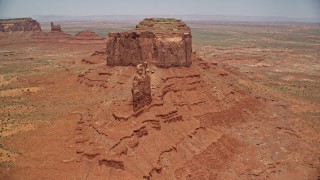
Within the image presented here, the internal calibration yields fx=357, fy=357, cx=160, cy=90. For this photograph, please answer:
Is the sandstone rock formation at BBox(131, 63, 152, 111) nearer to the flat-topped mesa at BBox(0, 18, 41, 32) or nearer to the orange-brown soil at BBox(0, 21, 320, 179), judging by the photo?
the orange-brown soil at BBox(0, 21, 320, 179)

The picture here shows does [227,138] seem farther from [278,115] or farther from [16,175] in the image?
[16,175]

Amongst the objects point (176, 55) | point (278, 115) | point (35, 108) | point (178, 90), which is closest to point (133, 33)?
point (176, 55)

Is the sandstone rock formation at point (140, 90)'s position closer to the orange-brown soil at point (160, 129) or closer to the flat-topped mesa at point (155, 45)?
the orange-brown soil at point (160, 129)

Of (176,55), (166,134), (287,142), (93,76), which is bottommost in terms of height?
(287,142)

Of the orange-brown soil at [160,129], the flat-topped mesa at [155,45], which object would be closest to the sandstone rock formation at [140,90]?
the orange-brown soil at [160,129]

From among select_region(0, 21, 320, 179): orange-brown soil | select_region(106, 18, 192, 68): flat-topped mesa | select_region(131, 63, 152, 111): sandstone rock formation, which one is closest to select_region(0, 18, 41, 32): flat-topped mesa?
select_region(0, 21, 320, 179): orange-brown soil

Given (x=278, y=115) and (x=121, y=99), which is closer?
(x=121, y=99)

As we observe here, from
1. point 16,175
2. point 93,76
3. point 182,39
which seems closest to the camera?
point 16,175
